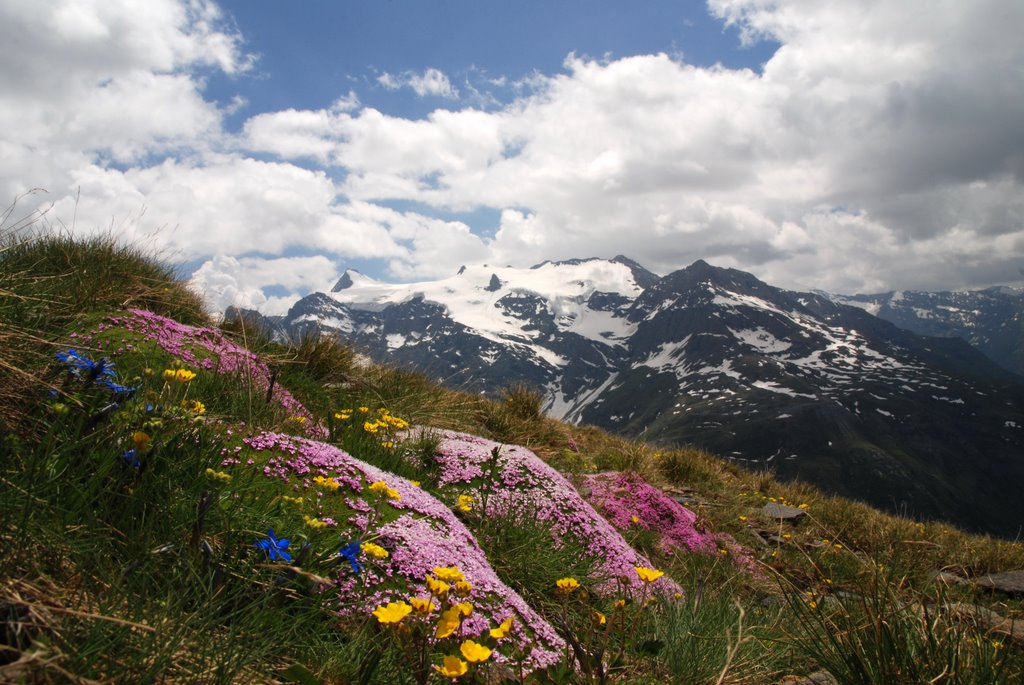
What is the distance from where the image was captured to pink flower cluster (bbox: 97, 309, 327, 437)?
5.90 m

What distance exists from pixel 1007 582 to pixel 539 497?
7.49 m

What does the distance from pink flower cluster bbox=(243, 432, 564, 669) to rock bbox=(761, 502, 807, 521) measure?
8333 millimetres

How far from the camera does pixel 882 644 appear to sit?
2506 millimetres

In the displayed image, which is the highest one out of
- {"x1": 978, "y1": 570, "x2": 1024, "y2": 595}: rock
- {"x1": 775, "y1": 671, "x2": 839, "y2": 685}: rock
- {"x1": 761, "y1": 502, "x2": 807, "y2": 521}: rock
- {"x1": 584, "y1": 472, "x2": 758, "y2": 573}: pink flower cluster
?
{"x1": 775, "y1": 671, "x2": 839, "y2": 685}: rock

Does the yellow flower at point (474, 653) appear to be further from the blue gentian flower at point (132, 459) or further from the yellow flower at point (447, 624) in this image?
the blue gentian flower at point (132, 459)

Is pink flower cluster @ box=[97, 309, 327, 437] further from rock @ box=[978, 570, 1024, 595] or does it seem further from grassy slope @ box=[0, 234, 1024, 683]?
rock @ box=[978, 570, 1024, 595]

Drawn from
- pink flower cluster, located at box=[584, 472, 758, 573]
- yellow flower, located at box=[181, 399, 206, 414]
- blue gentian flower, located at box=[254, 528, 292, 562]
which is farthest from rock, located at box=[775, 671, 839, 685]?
pink flower cluster, located at box=[584, 472, 758, 573]

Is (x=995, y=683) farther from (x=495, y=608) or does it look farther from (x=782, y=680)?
(x=495, y=608)

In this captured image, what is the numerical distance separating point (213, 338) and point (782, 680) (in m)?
7.21

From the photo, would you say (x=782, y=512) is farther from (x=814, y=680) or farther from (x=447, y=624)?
(x=447, y=624)

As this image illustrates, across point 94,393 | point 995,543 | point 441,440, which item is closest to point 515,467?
point 441,440

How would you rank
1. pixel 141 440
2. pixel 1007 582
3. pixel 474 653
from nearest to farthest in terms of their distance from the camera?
1. pixel 474 653
2. pixel 141 440
3. pixel 1007 582

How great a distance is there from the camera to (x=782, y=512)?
10648 mm

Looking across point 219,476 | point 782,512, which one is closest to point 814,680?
point 219,476
